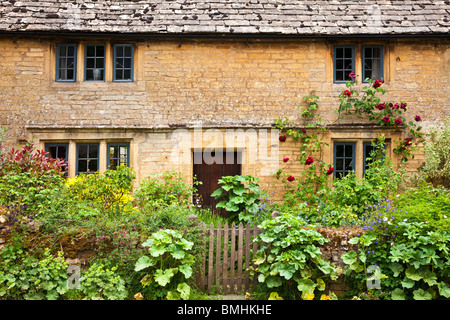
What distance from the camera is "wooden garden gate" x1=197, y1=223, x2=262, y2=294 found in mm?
6512

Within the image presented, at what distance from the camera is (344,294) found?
6.16m

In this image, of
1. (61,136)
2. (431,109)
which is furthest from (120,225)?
(431,109)

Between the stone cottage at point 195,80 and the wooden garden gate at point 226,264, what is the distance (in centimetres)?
399

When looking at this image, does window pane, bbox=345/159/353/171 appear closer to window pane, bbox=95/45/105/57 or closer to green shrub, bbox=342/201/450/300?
green shrub, bbox=342/201/450/300

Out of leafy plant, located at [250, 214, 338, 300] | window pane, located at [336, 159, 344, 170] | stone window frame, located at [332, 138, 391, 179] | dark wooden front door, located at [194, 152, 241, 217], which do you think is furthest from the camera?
dark wooden front door, located at [194, 152, 241, 217]

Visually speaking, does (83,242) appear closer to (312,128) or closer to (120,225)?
(120,225)

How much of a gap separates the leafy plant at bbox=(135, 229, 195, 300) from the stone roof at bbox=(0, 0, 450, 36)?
6.19 meters

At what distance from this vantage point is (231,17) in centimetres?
1059

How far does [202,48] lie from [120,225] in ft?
19.2

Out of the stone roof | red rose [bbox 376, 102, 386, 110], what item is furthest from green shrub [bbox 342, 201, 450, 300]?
the stone roof

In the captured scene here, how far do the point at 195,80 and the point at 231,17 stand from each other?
6.40ft

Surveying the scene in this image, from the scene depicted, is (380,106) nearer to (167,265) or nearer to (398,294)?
(398,294)

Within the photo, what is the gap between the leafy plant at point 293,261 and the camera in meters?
5.84

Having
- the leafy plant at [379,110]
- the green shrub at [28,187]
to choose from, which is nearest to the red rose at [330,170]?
the leafy plant at [379,110]
